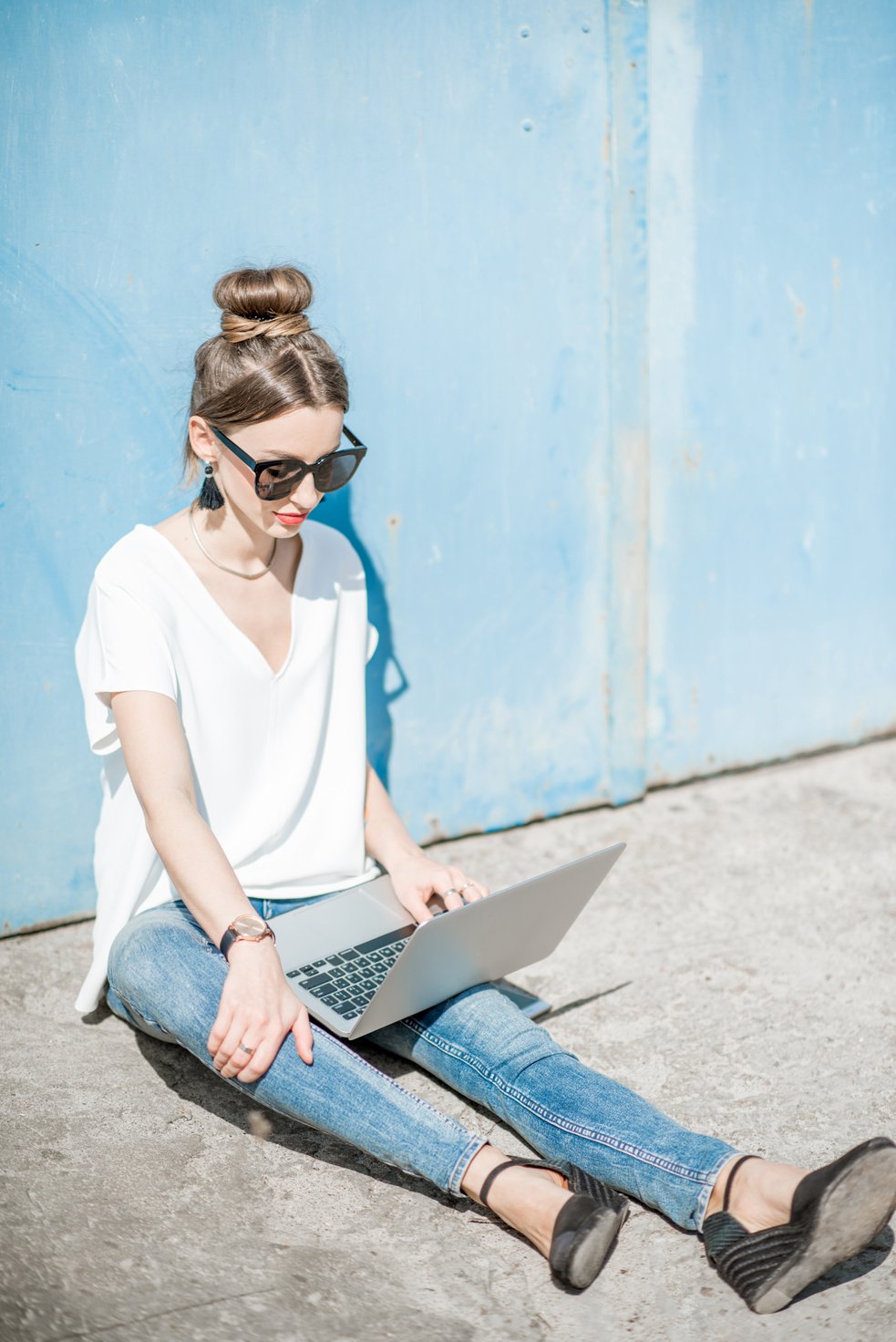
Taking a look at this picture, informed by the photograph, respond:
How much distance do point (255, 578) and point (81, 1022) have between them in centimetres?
98

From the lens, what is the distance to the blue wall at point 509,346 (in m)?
2.61

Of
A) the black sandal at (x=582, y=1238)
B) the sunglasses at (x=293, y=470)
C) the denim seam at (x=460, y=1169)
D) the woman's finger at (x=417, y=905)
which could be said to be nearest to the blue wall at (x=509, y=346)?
the sunglasses at (x=293, y=470)

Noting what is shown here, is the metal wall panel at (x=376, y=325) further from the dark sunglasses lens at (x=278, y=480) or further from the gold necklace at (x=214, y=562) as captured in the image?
the dark sunglasses lens at (x=278, y=480)

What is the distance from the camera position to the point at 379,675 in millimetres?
3158

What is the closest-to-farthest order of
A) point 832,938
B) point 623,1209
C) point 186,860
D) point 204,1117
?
point 623,1209, point 186,860, point 204,1117, point 832,938

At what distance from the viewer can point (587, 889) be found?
2.24m

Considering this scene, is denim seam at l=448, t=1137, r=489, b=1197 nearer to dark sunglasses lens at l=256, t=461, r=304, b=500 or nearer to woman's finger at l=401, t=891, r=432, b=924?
woman's finger at l=401, t=891, r=432, b=924

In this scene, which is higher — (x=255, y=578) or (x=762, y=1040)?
(x=255, y=578)

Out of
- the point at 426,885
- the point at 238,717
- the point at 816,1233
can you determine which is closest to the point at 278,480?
the point at 238,717

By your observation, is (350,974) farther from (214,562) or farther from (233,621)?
(214,562)

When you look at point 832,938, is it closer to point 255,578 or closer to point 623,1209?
point 623,1209

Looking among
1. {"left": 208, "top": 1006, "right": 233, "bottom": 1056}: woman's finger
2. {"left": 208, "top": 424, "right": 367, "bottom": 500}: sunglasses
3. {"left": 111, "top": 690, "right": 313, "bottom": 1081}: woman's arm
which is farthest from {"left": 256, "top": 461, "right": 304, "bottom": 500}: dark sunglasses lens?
{"left": 208, "top": 1006, "right": 233, "bottom": 1056}: woman's finger

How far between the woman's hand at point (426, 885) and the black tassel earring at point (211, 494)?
777mm

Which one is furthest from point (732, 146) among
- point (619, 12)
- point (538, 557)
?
point (538, 557)
